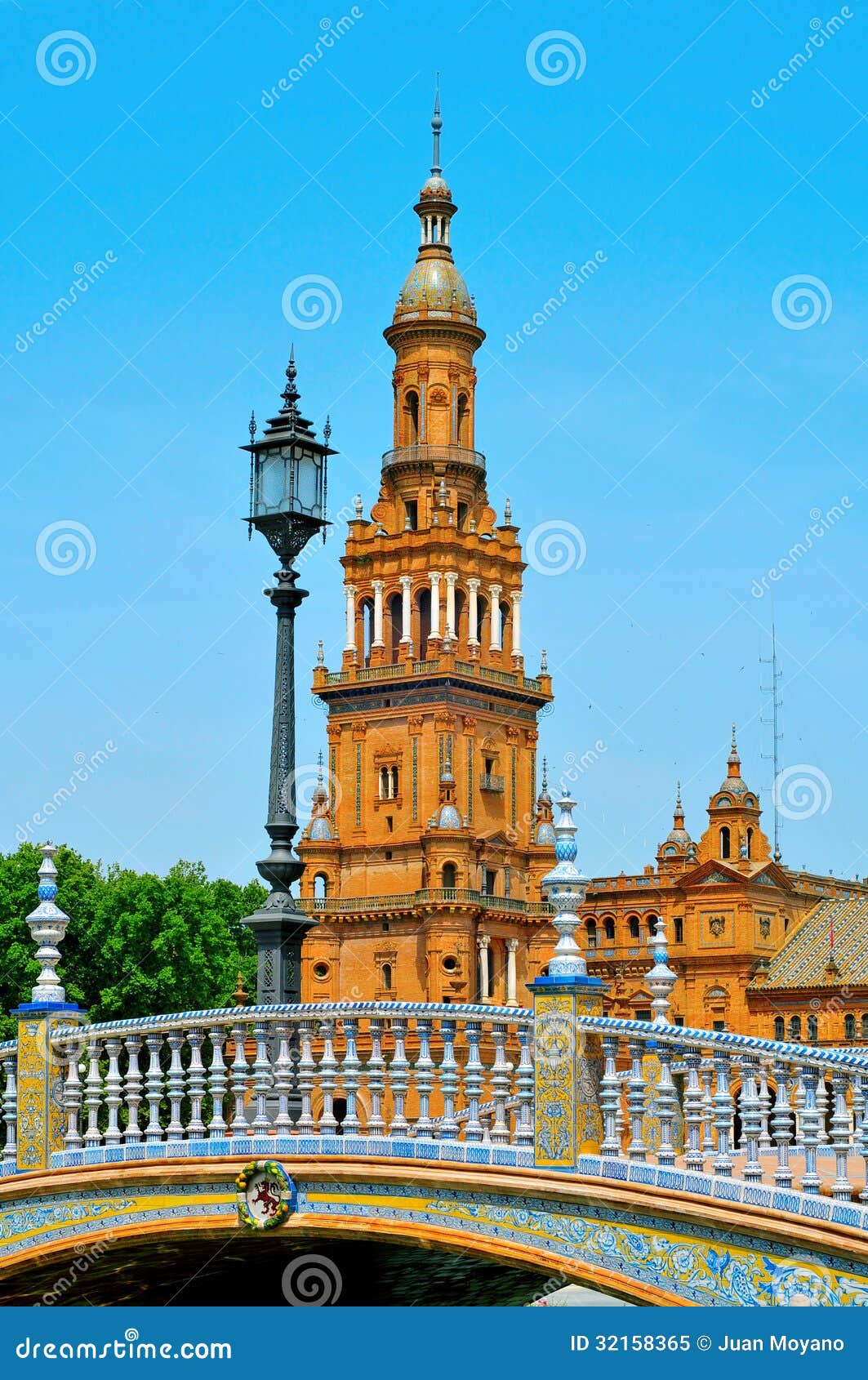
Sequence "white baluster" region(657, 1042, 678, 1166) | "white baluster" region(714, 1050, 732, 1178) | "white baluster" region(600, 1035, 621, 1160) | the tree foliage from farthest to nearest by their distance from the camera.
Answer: the tree foliage < "white baluster" region(600, 1035, 621, 1160) < "white baluster" region(714, 1050, 732, 1178) < "white baluster" region(657, 1042, 678, 1166)

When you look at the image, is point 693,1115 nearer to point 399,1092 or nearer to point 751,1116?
point 751,1116

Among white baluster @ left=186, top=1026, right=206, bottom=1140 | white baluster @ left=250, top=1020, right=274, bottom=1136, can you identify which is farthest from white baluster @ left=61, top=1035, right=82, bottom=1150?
white baluster @ left=250, top=1020, right=274, bottom=1136

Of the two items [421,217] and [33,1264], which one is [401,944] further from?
[33,1264]

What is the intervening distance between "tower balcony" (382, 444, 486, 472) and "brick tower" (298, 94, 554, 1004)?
0.07 meters

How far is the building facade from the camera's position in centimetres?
7900

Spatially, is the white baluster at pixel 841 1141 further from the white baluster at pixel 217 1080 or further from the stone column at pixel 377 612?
the stone column at pixel 377 612

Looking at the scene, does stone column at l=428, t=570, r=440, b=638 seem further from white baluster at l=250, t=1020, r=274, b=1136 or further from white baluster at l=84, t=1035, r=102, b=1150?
white baluster at l=250, t=1020, r=274, b=1136

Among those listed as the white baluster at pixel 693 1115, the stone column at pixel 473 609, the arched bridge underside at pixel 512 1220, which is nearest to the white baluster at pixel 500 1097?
the arched bridge underside at pixel 512 1220

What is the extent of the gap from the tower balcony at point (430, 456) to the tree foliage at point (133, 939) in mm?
28564

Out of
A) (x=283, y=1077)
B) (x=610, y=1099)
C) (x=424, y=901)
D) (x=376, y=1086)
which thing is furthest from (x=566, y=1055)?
(x=424, y=901)

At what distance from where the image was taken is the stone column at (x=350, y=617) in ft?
277

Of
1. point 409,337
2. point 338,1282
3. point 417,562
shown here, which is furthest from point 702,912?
point 338,1282

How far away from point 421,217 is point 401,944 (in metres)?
30.3

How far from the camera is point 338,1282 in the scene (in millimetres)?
16469
